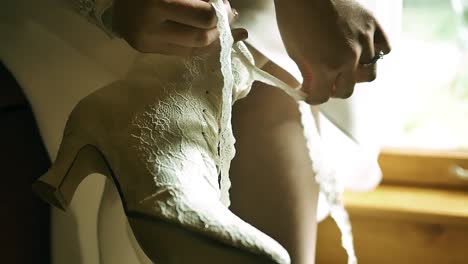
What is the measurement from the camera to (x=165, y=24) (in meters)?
0.48

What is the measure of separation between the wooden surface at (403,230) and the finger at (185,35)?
21.7 inches

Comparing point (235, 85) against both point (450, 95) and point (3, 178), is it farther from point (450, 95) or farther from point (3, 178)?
point (450, 95)

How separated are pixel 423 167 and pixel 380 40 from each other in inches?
20.3

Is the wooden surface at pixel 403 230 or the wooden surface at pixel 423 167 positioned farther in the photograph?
the wooden surface at pixel 423 167

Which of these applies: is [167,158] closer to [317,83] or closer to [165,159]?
[165,159]

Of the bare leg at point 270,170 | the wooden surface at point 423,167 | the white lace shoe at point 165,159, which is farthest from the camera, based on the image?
the wooden surface at point 423,167

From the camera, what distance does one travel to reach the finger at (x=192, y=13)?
475 millimetres

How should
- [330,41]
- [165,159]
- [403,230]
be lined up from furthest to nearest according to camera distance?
1. [403,230]
2. [330,41]
3. [165,159]

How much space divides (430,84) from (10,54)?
2.38ft

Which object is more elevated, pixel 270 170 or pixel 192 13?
pixel 192 13

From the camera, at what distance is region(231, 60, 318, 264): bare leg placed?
66 centimetres

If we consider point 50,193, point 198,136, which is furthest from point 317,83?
point 50,193

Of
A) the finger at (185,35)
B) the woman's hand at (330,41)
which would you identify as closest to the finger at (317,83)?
the woman's hand at (330,41)

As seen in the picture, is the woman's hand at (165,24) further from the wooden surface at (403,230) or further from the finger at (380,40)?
the wooden surface at (403,230)
